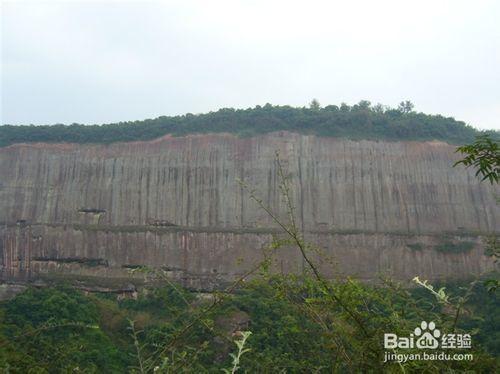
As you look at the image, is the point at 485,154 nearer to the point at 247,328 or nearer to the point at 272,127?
the point at 247,328

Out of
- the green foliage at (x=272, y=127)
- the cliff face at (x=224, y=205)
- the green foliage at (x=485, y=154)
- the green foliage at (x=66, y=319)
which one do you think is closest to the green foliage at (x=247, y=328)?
the green foliage at (x=66, y=319)

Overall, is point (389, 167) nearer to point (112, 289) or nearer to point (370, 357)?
point (112, 289)

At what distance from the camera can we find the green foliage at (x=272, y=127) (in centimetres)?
3117

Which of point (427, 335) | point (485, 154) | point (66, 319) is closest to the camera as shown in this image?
point (427, 335)

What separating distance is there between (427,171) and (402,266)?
544 centimetres

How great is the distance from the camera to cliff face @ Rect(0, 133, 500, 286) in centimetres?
2817

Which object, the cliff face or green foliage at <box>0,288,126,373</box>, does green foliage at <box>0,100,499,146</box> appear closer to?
the cliff face

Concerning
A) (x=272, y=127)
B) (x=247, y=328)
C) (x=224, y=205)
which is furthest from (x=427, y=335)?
(x=272, y=127)

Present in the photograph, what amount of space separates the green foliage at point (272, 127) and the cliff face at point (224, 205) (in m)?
0.57

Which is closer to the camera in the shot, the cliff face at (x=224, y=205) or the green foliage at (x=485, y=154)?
the green foliage at (x=485, y=154)

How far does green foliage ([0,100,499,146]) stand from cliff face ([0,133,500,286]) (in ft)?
1.88

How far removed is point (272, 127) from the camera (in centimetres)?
3158

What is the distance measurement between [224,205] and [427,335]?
25323 mm

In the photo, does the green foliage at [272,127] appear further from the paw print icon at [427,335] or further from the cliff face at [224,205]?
the paw print icon at [427,335]
